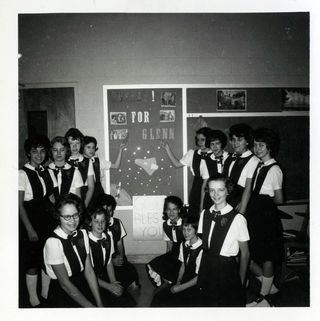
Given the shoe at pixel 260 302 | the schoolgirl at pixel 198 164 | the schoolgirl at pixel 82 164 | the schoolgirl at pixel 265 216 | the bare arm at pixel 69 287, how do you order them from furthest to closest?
the schoolgirl at pixel 198 164
the schoolgirl at pixel 82 164
the schoolgirl at pixel 265 216
the shoe at pixel 260 302
the bare arm at pixel 69 287

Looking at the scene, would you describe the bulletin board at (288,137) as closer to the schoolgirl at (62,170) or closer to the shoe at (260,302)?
the schoolgirl at (62,170)

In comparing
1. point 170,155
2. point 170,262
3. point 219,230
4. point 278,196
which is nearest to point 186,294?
point 170,262

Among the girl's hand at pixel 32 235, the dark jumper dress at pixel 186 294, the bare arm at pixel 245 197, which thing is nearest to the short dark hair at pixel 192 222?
the dark jumper dress at pixel 186 294

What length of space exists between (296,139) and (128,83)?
1525mm

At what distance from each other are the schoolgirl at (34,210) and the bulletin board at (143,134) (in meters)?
0.71

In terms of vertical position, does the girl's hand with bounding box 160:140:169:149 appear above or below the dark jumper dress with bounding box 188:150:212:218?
above

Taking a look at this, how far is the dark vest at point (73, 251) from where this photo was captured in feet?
6.24

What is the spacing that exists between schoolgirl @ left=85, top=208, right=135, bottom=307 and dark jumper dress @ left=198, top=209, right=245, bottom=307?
0.44 meters

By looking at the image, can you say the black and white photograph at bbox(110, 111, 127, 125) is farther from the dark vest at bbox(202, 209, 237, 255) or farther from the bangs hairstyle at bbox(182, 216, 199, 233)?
the dark vest at bbox(202, 209, 237, 255)

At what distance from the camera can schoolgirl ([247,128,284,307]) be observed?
92.0 inches

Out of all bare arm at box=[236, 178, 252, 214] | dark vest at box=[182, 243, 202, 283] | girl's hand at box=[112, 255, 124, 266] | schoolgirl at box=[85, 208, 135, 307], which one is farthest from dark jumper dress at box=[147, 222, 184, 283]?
bare arm at box=[236, 178, 252, 214]

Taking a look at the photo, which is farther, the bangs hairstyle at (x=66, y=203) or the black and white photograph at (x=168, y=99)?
the black and white photograph at (x=168, y=99)
